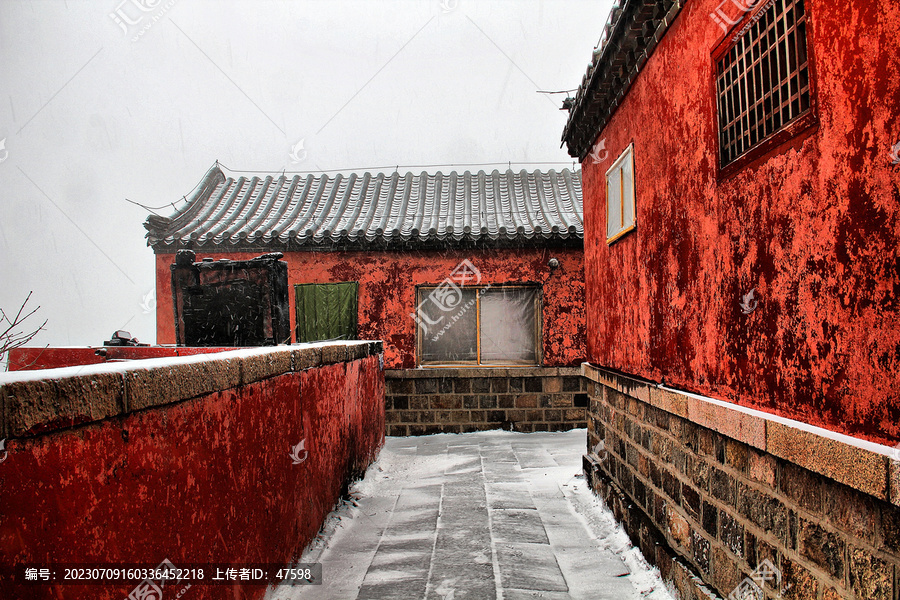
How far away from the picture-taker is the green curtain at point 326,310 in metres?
9.37

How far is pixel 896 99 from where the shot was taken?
1635 mm

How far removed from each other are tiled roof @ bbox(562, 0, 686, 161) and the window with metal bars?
0.95m

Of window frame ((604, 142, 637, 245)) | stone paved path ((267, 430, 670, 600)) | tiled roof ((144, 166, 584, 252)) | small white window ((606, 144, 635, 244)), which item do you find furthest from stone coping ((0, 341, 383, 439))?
tiled roof ((144, 166, 584, 252))

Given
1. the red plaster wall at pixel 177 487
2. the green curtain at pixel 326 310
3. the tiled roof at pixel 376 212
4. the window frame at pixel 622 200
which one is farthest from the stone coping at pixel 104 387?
the tiled roof at pixel 376 212

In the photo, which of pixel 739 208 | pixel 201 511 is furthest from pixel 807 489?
pixel 201 511

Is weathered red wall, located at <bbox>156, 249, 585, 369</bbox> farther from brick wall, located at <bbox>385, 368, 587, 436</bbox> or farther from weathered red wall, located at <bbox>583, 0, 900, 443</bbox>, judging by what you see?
weathered red wall, located at <bbox>583, 0, 900, 443</bbox>

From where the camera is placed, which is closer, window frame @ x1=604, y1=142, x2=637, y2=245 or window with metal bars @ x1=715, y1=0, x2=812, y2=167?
window with metal bars @ x1=715, y1=0, x2=812, y2=167

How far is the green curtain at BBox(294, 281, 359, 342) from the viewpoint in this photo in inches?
369

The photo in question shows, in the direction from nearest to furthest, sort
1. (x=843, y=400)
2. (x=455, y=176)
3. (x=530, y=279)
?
(x=843, y=400)
(x=530, y=279)
(x=455, y=176)

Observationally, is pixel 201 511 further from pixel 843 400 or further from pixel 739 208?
pixel 739 208

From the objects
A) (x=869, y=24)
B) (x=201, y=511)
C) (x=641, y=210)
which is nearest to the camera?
(x=869, y=24)

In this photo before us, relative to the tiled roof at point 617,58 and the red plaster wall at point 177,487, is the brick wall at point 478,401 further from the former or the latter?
the red plaster wall at point 177,487

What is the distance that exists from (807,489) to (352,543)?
11.1ft

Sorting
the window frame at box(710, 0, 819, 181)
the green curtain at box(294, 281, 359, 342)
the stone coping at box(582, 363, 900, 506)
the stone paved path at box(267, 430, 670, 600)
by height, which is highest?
the window frame at box(710, 0, 819, 181)
